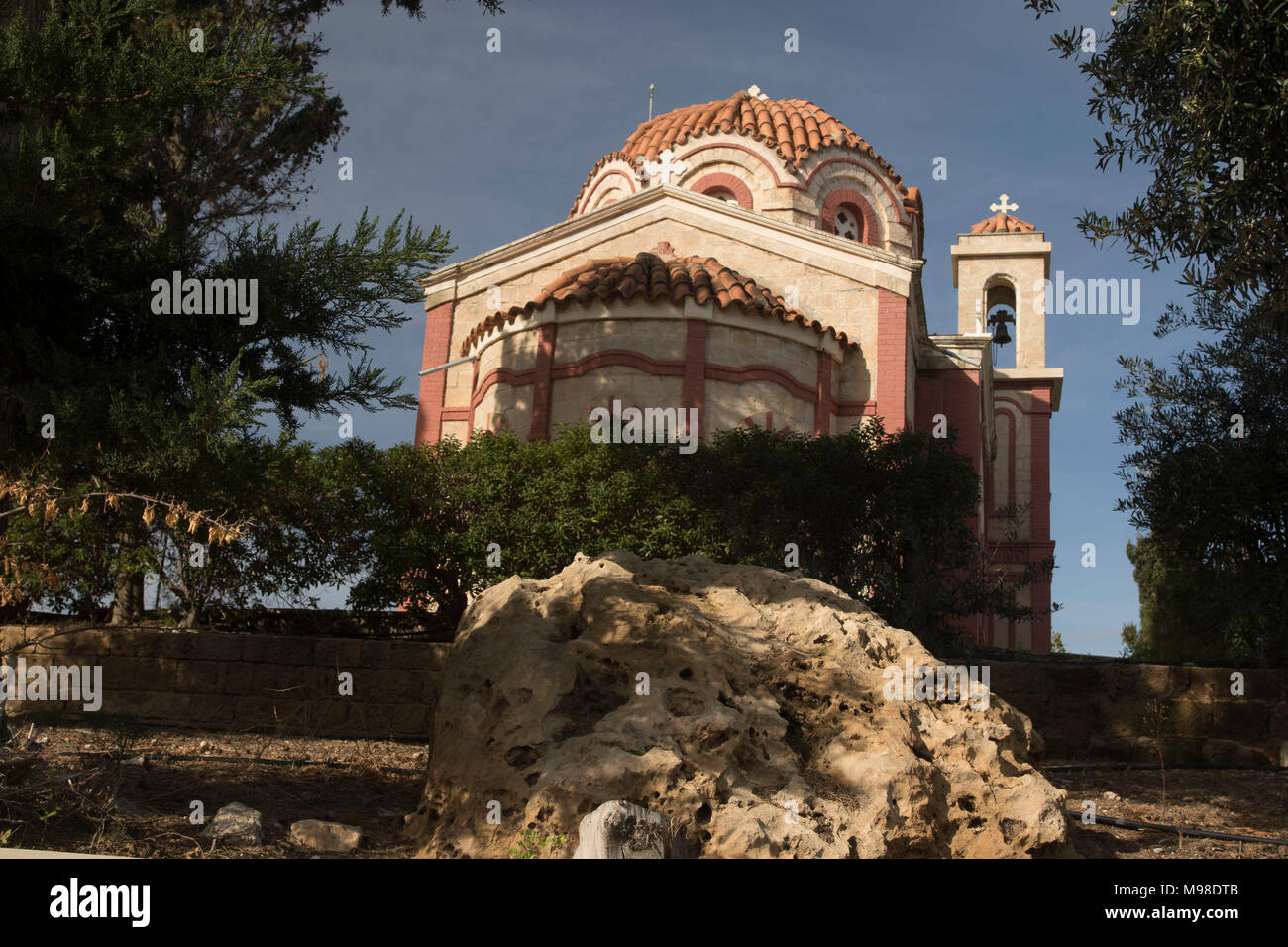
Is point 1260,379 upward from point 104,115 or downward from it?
downward

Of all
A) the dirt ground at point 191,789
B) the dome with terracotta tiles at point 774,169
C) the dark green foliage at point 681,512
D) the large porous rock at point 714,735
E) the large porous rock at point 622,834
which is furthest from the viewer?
the dome with terracotta tiles at point 774,169

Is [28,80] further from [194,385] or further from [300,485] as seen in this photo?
[300,485]

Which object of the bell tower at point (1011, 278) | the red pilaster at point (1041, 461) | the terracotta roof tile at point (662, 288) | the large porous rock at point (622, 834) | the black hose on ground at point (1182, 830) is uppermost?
the bell tower at point (1011, 278)

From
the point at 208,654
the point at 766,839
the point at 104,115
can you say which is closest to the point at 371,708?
the point at 208,654

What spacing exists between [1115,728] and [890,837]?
6.67m

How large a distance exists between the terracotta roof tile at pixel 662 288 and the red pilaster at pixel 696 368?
0.44 meters

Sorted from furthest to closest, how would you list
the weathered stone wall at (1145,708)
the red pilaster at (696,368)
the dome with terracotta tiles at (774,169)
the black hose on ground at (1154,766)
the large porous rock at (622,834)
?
1. the dome with terracotta tiles at (774,169)
2. the red pilaster at (696,368)
3. the weathered stone wall at (1145,708)
4. the black hose on ground at (1154,766)
5. the large porous rock at (622,834)

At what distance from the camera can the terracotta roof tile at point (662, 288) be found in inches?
667

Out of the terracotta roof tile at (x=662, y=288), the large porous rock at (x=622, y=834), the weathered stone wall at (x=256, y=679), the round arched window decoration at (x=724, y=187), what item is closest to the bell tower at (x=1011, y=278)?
the round arched window decoration at (x=724, y=187)

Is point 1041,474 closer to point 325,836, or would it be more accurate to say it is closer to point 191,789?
point 191,789

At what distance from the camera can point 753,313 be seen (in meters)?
17.1

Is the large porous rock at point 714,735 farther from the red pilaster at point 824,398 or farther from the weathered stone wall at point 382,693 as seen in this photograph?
the red pilaster at point 824,398

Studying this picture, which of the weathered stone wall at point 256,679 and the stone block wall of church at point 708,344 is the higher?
the stone block wall of church at point 708,344
